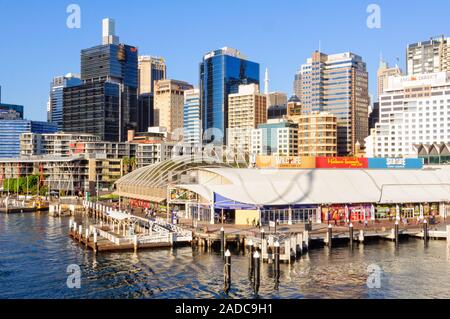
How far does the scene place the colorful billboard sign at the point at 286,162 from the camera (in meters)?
92.0

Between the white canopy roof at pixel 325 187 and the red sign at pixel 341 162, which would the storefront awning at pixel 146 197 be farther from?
the red sign at pixel 341 162

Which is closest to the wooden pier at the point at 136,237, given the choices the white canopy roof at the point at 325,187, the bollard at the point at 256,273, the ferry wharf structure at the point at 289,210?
the ferry wharf structure at the point at 289,210

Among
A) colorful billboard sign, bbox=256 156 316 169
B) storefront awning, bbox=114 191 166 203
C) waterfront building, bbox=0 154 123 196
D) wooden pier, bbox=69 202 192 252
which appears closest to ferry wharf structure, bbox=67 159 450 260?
wooden pier, bbox=69 202 192 252

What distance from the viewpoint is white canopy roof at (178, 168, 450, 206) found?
77000 mm

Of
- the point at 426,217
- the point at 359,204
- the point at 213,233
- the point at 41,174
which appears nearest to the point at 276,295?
the point at 213,233

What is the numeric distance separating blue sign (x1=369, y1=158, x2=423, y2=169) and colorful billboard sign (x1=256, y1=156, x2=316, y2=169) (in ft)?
37.6

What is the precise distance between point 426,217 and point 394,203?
5837 millimetres

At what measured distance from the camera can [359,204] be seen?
8200 cm

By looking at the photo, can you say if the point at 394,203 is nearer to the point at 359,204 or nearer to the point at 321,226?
the point at 359,204

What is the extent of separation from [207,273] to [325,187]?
3397 cm

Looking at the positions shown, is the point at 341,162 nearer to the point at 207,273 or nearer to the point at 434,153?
the point at 207,273

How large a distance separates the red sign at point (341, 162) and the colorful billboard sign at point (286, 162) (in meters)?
1.29

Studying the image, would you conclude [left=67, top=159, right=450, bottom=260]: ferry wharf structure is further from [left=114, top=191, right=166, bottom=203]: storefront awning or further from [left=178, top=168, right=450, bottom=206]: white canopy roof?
[left=114, top=191, right=166, bottom=203]: storefront awning

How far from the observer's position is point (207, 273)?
174 ft
